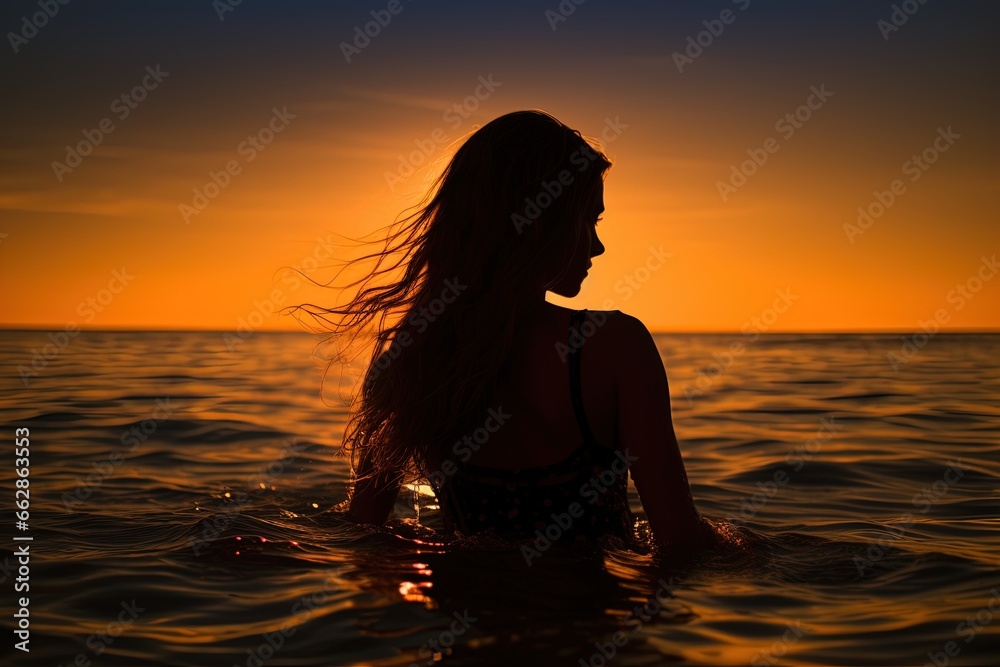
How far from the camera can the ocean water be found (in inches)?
101

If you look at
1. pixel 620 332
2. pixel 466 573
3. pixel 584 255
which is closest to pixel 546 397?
pixel 620 332

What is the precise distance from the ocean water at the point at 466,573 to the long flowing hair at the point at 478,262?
626 millimetres

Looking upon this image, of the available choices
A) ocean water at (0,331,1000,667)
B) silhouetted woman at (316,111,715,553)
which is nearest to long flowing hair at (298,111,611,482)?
silhouetted woman at (316,111,715,553)

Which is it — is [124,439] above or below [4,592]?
above

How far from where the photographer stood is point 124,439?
725 cm

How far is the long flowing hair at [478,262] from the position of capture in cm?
288

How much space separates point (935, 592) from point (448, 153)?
252 cm

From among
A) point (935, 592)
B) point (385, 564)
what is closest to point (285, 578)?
point (385, 564)

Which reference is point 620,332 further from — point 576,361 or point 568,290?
point 568,290

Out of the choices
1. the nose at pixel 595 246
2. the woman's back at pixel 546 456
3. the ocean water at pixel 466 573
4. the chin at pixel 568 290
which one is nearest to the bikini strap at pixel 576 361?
the woman's back at pixel 546 456

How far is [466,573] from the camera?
121 inches

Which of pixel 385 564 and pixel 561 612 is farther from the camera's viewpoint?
pixel 385 564

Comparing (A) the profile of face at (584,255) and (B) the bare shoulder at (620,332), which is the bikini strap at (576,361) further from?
(A) the profile of face at (584,255)

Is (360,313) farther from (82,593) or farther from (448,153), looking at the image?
(82,593)
